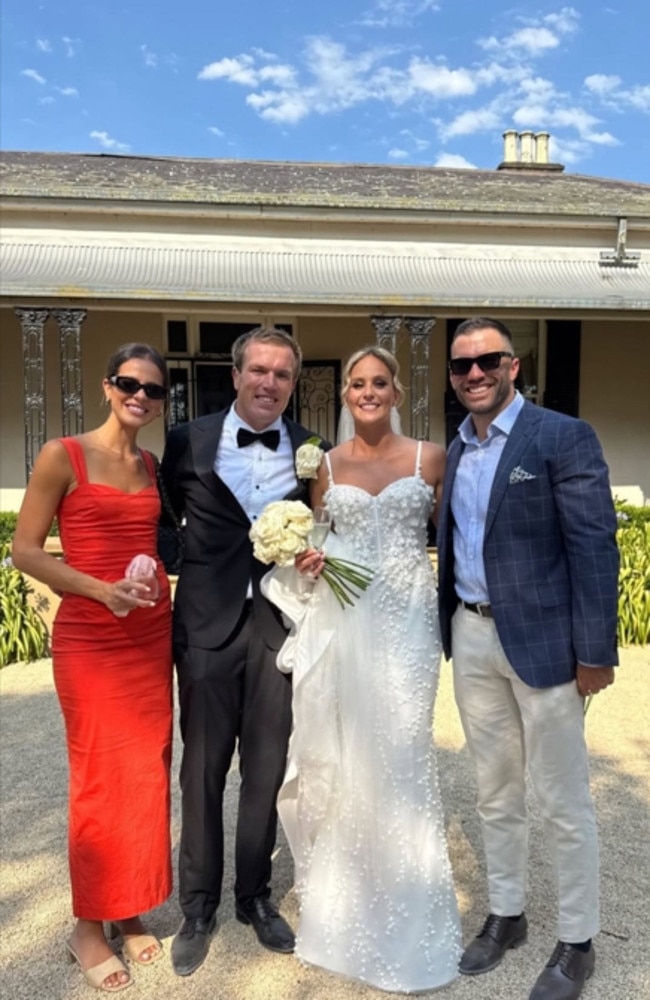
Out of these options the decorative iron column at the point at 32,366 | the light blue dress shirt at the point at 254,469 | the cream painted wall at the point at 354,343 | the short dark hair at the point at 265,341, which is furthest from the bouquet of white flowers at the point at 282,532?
the cream painted wall at the point at 354,343

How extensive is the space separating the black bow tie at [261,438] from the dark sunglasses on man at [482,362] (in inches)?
28.0

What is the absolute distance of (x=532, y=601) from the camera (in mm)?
2488

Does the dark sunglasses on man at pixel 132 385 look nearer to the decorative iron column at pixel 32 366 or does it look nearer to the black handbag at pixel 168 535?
the black handbag at pixel 168 535

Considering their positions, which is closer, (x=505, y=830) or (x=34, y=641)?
(x=505, y=830)

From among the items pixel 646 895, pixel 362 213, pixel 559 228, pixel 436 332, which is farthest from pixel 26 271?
pixel 646 895

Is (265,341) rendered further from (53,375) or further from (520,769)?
(53,375)

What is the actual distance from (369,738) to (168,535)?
A: 105 centimetres

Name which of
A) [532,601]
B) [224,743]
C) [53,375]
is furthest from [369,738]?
[53,375]

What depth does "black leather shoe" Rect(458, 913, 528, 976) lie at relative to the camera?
2.68 m

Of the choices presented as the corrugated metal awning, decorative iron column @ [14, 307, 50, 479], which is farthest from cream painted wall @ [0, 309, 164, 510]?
decorative iron column @ [14, 307, 50, 479]

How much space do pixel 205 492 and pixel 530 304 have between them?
26.0ft

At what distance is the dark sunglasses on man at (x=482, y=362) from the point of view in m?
2.54

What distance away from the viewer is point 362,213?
11.4m

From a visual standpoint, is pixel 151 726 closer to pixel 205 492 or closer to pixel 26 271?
pixel 205 492
